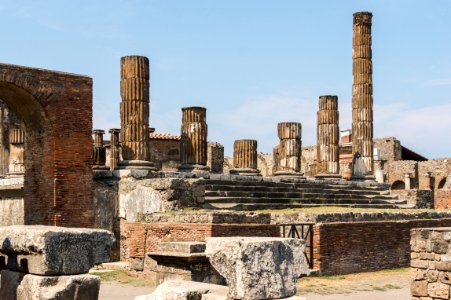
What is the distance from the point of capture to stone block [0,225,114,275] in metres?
4.83

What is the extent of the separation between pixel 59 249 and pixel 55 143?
29.9 ft

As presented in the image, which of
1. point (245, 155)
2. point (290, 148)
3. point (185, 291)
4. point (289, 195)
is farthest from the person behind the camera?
point (290, 148)

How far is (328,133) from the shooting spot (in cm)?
2186

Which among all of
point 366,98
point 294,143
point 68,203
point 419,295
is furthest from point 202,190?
point 366,98

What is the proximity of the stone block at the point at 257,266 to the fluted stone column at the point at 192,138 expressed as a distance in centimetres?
1194

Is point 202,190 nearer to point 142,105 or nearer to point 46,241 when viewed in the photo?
point 142,105

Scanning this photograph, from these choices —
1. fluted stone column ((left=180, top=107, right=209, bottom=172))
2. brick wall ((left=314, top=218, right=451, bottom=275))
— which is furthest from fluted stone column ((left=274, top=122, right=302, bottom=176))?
brick wall ((left=314, top=218, right=451, bottom=275))

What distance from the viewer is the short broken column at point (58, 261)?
4.82 metres

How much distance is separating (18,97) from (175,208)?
4.23 meters

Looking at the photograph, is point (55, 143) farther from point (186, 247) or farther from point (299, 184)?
point (186, 247)

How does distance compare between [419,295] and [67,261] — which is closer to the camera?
[67,261]

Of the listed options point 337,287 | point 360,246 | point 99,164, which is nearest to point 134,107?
point 99,164

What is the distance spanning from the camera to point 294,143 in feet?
66.0

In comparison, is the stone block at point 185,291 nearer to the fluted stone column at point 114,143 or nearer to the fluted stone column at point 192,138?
the fluted stone column at point 192,138
